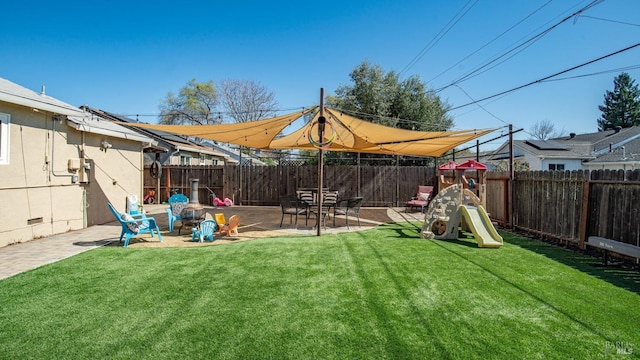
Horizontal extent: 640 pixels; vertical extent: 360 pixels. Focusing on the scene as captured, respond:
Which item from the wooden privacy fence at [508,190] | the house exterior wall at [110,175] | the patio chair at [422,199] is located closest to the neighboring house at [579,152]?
the patio chair at [422,199]

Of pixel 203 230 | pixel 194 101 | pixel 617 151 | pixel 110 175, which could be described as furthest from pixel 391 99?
pixel 194 101

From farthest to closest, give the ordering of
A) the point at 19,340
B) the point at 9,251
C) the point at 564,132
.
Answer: the point at 564,132, the point at 9,251, the point at 19,340

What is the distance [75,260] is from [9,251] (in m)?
1.67

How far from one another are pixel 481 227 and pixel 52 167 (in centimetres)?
918

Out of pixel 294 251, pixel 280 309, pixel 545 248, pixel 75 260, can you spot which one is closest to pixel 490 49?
pixel 545 248

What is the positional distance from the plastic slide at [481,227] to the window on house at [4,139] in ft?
29.3

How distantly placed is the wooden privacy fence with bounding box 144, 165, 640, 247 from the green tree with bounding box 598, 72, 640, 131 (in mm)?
36034

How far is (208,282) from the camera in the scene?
4.19 m

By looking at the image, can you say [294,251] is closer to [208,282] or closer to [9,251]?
[208,282]

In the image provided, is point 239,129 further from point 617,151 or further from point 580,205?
point 617,151

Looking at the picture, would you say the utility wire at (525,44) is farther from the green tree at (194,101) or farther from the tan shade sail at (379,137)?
the green tree at (194,101)

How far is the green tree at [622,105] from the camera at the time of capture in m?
36.1

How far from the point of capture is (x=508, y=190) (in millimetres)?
8461

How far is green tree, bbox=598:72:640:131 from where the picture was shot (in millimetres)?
36094
